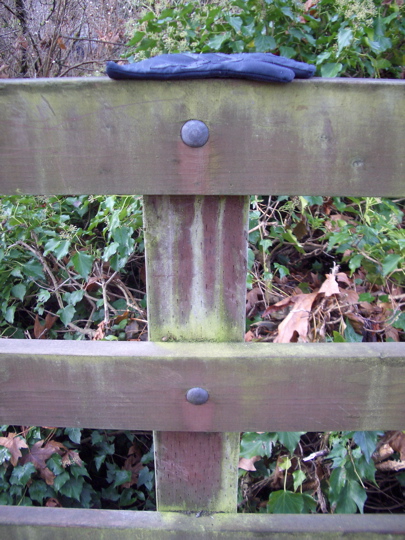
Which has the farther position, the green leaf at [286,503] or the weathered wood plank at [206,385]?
the green leaf at [286,503]

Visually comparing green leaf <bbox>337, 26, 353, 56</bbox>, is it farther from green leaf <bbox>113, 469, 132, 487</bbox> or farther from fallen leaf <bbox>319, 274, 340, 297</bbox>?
green leaf <bbox>113, 469, 132, 487</bbox>

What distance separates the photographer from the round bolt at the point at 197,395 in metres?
0.98

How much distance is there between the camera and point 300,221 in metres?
2.10

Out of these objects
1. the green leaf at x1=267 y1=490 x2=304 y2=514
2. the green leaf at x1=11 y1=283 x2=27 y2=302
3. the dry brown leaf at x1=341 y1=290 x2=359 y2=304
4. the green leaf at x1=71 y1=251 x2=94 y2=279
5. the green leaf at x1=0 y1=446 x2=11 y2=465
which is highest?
the green leaf at x1=71 y1=251 x2=94 y2=279

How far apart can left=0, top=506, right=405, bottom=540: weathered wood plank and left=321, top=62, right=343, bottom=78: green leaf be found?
5.56 ft

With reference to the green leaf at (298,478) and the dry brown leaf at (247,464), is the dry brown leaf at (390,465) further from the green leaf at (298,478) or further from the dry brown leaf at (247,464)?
the dry brown leaf at (247,464)

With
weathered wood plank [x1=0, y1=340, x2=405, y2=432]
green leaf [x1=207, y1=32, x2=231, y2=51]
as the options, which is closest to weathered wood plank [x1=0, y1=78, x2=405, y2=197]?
weathered wood plank [x1=0, y1=340, x2=405, y2=432]

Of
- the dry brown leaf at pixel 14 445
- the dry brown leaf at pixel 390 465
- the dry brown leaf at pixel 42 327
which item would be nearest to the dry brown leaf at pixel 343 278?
the dry brown leaf at pixel 390 465

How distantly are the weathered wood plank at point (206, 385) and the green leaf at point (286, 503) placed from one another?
572 mm

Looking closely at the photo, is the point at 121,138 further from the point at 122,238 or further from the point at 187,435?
the point at 122,238

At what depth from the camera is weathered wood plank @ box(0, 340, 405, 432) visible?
96 centimetres

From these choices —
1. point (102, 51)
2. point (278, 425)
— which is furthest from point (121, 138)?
point (102, 51)

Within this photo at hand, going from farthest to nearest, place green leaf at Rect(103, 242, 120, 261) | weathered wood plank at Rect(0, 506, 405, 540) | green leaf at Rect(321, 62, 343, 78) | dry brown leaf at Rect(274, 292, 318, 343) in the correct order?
green leaf at Rect(321, 62, 343, 78) < green leaf at Rect(103, 242, 120, 261) < dry brown leaf at Rect(274, 292, 318, 343) < weathered wood plank at Rect(0, 506, 405, 540)

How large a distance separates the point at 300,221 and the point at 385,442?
102 cm
